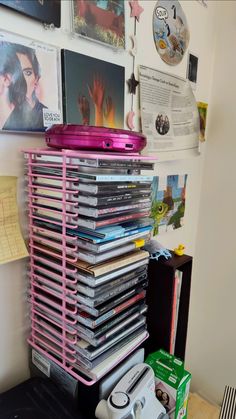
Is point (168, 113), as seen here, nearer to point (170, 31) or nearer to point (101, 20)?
point (170, 31)

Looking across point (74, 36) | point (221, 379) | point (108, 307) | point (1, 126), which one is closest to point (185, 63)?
point (74, 36)

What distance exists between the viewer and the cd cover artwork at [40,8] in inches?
22.1

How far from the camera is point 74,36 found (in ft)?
2.22

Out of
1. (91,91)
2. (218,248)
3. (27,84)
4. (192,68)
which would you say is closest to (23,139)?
(27,84)

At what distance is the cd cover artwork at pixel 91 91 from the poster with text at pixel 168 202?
30cm

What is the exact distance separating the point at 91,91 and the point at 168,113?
0.35 metres

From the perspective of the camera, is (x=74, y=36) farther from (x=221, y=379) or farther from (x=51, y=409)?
(x=221, y=379)

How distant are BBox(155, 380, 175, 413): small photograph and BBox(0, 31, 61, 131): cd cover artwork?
69 cm

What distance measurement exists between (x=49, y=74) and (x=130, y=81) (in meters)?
0.28

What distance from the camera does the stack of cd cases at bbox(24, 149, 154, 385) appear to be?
54 cm

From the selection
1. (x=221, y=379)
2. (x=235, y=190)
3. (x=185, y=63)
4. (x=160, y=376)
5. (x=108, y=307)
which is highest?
(x=185, y=63)

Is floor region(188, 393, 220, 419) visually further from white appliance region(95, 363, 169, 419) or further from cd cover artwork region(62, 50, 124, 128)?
cd cover artwork region(62, 50, 124, 128)

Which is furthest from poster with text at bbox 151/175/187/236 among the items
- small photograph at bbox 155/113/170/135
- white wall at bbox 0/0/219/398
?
small photograph at bbox 155/113/170/135

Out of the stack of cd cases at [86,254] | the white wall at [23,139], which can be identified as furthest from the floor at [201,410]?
the white wall at [23,139]
